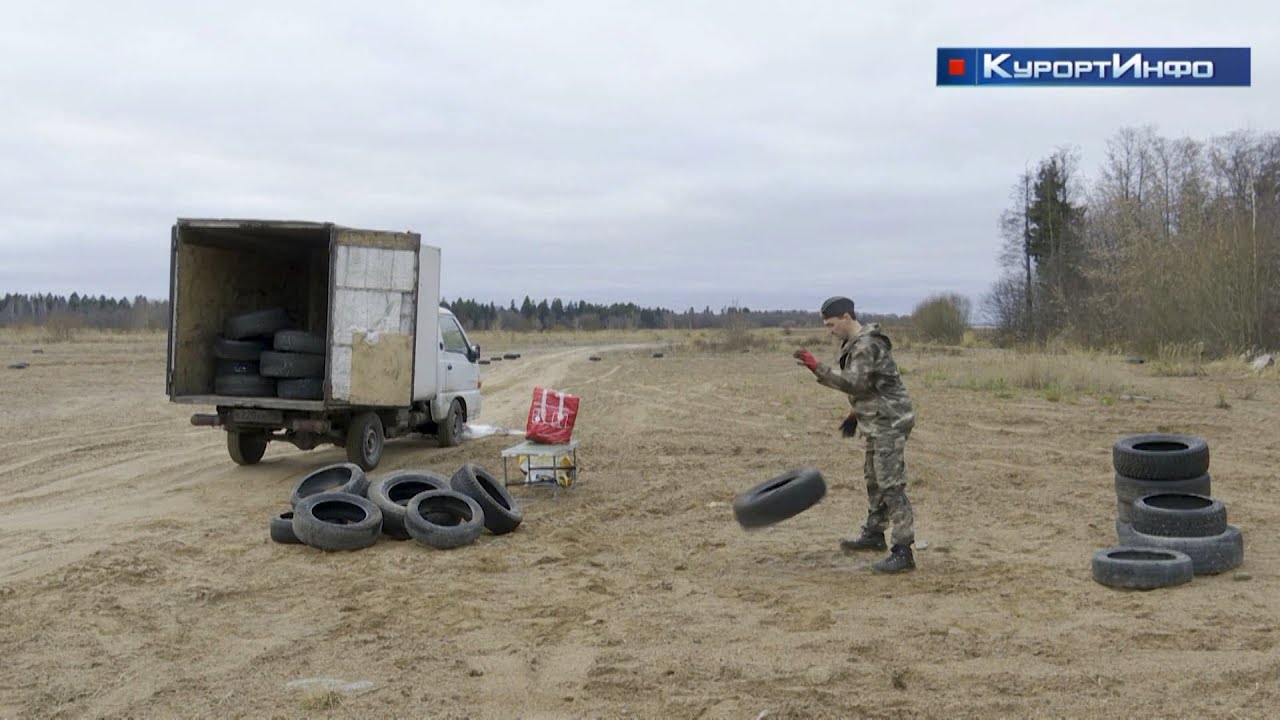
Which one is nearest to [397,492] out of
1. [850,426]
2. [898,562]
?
[850,426]

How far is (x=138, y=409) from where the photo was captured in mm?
21141

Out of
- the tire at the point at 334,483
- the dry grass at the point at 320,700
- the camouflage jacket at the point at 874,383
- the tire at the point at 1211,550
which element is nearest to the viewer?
the dry grass at the point at 320,700

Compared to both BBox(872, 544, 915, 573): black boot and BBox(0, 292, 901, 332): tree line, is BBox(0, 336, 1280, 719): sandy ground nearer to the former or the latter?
BBox(872, 544, 915, 573): black boot

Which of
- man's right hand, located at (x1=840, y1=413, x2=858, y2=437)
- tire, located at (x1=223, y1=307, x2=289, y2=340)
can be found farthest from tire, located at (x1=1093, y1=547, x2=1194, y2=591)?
tire, located at (x1=223, y1=307, x2=289, y2=340)

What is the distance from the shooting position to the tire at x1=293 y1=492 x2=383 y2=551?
8.68 metres

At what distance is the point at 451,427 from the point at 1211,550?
407 inches

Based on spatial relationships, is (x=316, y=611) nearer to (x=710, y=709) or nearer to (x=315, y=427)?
(x=710, y=709)

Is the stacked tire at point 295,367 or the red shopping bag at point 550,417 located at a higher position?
the stacked tire at point 295,367

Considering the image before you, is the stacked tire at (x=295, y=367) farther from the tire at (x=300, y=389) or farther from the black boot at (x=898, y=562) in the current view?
the black boot at (x=898, y=562)

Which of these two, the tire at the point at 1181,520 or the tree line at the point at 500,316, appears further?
the tree line at the point at 500,316

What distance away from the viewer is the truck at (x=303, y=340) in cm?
1238

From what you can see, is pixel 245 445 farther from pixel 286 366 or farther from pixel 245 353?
→ pixel 286 366

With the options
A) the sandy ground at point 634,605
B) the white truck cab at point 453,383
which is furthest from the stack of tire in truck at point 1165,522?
the white truck cab at point 453,383

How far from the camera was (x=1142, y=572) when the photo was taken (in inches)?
281
